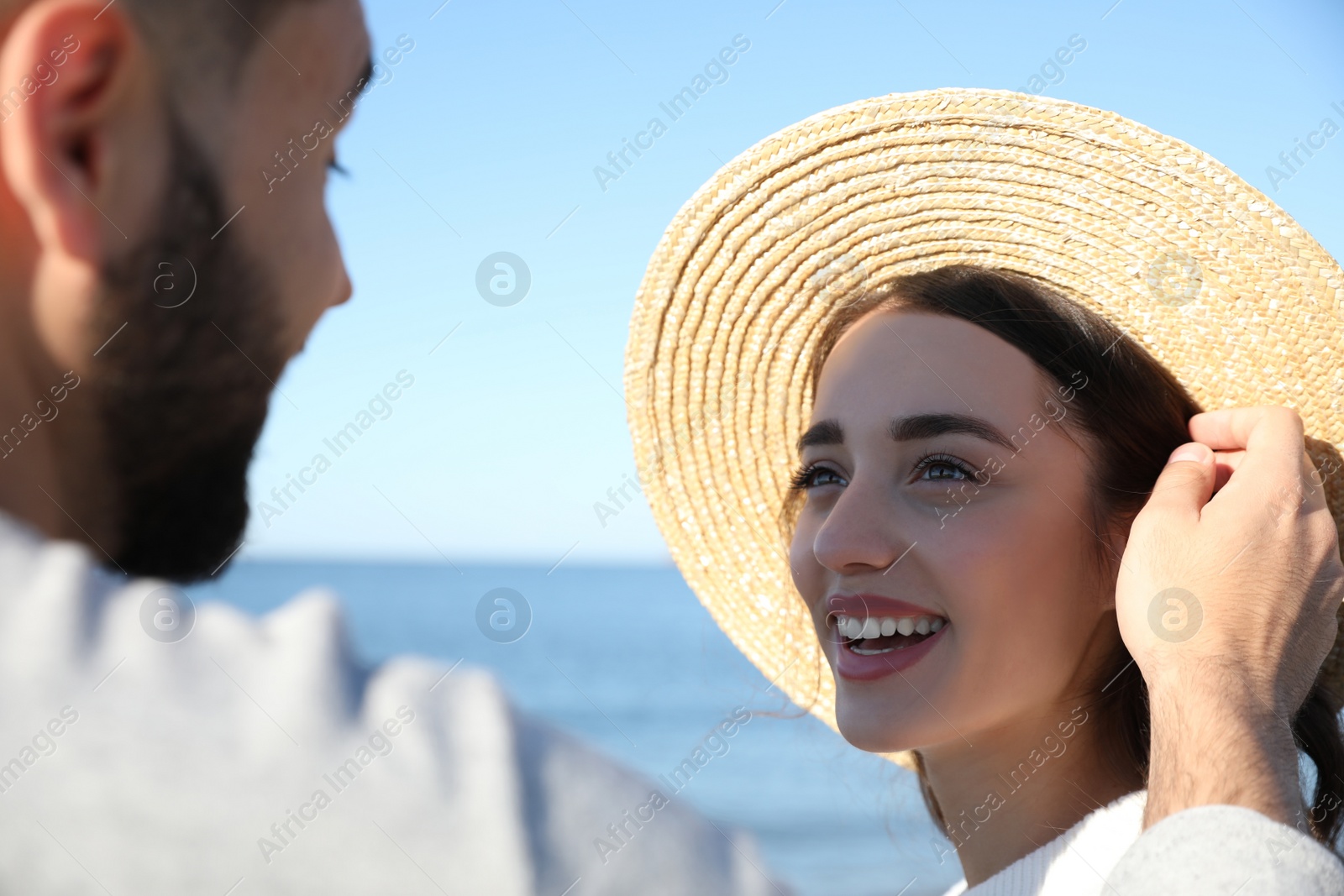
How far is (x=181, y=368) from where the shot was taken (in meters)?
0.73

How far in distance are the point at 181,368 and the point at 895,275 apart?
202 centimetres

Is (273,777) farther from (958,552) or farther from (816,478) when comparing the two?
(816,478)

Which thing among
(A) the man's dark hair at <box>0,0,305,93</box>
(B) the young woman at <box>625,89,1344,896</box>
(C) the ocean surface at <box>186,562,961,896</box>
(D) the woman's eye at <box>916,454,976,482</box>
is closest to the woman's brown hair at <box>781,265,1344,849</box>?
(B) the young woman at <box>625,89,1344,896</box>

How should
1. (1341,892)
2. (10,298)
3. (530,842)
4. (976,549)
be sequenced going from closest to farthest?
1. (530,842)
2. (10,298)
3. (1341,892)
4. (976,549)

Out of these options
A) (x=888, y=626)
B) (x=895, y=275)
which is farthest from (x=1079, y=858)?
(x=895, y=275)

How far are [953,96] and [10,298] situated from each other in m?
1.97

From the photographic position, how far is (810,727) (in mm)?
3434

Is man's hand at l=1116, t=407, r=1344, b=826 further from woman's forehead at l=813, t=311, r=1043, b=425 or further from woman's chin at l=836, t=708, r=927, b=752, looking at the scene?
woman's chin at l=836, t=708, r=927, b=752

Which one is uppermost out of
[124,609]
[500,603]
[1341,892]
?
[124,609]

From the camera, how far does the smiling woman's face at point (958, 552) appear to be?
2135mm

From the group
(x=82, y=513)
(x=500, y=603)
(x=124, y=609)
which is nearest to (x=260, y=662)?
(x=124, y=609)

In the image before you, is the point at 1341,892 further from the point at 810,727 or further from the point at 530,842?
the point at 810,727

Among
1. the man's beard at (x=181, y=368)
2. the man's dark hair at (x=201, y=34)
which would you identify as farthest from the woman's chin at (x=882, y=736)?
A: the man's dark hair at (x=201, y=34)

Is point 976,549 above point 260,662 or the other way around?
the other way around
